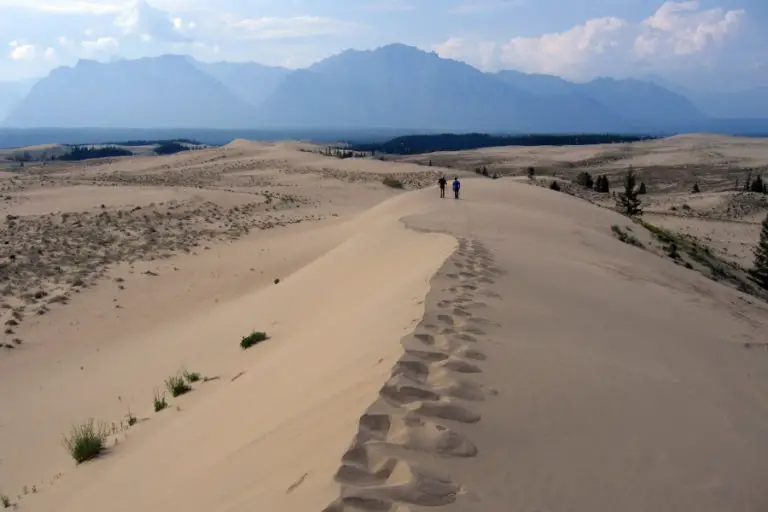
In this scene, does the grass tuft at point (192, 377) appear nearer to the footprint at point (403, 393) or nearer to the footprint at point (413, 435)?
the footprint at point (403, 393)

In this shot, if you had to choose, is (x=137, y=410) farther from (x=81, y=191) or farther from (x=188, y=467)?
(x=81, y=191)

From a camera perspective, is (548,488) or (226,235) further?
(226,235)

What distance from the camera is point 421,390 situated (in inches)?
177

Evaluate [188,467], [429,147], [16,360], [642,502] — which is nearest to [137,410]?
[188,467]

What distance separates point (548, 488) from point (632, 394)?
2.08 m

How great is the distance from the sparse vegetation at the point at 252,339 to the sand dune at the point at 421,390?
0.20 m

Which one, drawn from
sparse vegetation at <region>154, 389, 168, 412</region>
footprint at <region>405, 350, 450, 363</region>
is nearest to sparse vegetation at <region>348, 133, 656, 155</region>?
sparse vegetation at <region>154, 389, 168, 412</region>

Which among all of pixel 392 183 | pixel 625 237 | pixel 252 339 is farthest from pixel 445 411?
pixel 392 183

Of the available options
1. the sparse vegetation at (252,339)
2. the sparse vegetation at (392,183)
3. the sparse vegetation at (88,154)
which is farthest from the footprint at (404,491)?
the sparse vegetation at (88,154)

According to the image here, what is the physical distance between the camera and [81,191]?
31.8 metres

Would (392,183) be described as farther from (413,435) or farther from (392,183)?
(413,435)

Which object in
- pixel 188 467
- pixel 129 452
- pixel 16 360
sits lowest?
pixel 16 360

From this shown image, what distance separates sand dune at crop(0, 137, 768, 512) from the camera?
3631 millimetres

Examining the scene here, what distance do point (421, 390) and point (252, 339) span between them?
5774mm
